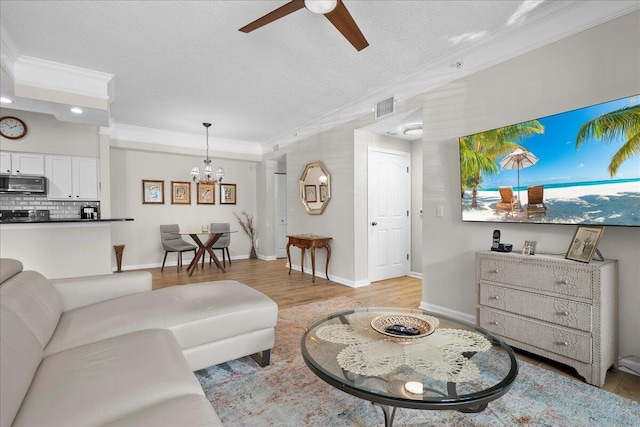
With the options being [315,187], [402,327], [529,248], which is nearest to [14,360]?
[402,327]

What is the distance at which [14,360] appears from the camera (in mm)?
1121

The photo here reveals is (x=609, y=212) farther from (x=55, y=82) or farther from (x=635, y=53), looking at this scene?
(x=55, y=82)

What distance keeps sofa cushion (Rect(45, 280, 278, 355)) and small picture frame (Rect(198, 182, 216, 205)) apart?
15.8ft

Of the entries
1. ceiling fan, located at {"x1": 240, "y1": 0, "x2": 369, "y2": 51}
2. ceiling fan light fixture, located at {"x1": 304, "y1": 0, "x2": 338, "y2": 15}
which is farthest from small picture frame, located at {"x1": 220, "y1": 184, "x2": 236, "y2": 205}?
ceiling fan light fixture, located at {"x1": 304, "y1": 0, "x2": 338, "y2": 15}

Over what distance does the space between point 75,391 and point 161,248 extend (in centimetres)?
577

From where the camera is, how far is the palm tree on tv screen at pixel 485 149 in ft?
8.37

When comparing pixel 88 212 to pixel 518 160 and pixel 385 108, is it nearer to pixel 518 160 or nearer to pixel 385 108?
pixel 385 108

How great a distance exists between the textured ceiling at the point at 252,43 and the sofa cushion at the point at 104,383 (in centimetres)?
246

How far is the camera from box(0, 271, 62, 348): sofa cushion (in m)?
1.46

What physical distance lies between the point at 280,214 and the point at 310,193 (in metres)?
2.11

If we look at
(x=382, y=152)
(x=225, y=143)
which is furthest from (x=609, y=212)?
(x=225, y=143)

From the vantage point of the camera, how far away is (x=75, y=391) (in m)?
1.14

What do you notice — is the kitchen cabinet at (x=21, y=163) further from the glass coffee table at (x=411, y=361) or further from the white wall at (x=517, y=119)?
the white wall at (x=517, y=119)

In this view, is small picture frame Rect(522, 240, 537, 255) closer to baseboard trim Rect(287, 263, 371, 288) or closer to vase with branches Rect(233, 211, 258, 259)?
baseboard trim Rect(287, 263, 371, 288)
